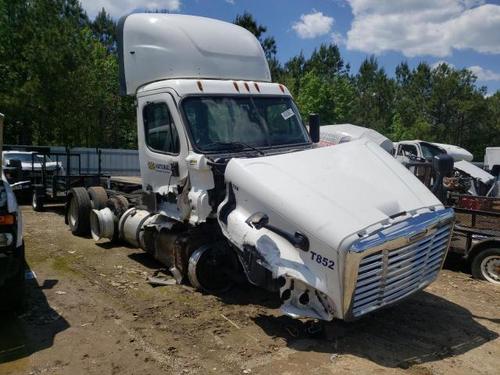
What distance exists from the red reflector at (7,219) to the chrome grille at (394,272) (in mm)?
3381

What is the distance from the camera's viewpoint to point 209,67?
7.18 meters

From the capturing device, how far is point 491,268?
7.39 meters

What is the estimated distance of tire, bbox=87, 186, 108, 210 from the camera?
9.78 meters

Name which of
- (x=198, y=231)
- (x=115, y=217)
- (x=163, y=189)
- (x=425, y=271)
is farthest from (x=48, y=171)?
(x=425, y=271)

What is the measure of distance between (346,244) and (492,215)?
15.1 ft

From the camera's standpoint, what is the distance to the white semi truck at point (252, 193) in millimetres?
4547

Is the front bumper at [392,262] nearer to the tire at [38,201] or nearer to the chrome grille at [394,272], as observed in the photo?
the chrome grille at [394,272]

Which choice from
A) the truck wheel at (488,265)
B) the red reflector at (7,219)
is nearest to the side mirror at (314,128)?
the truck wheel at (488,265)

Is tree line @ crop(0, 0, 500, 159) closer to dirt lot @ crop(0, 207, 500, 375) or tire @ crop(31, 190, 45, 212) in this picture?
tire @ crop(31, 190, 45, 212)

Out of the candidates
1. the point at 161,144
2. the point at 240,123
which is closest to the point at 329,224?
the point at 240,123

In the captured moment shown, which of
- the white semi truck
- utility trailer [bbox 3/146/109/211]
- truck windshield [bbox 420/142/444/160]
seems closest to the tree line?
utility trailer [bbox 3/146/109/211]

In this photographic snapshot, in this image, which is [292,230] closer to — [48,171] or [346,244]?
[346,244]

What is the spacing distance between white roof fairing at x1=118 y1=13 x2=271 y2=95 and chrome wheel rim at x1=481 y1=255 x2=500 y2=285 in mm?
4377

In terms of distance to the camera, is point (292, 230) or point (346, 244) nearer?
point (346, 244)
